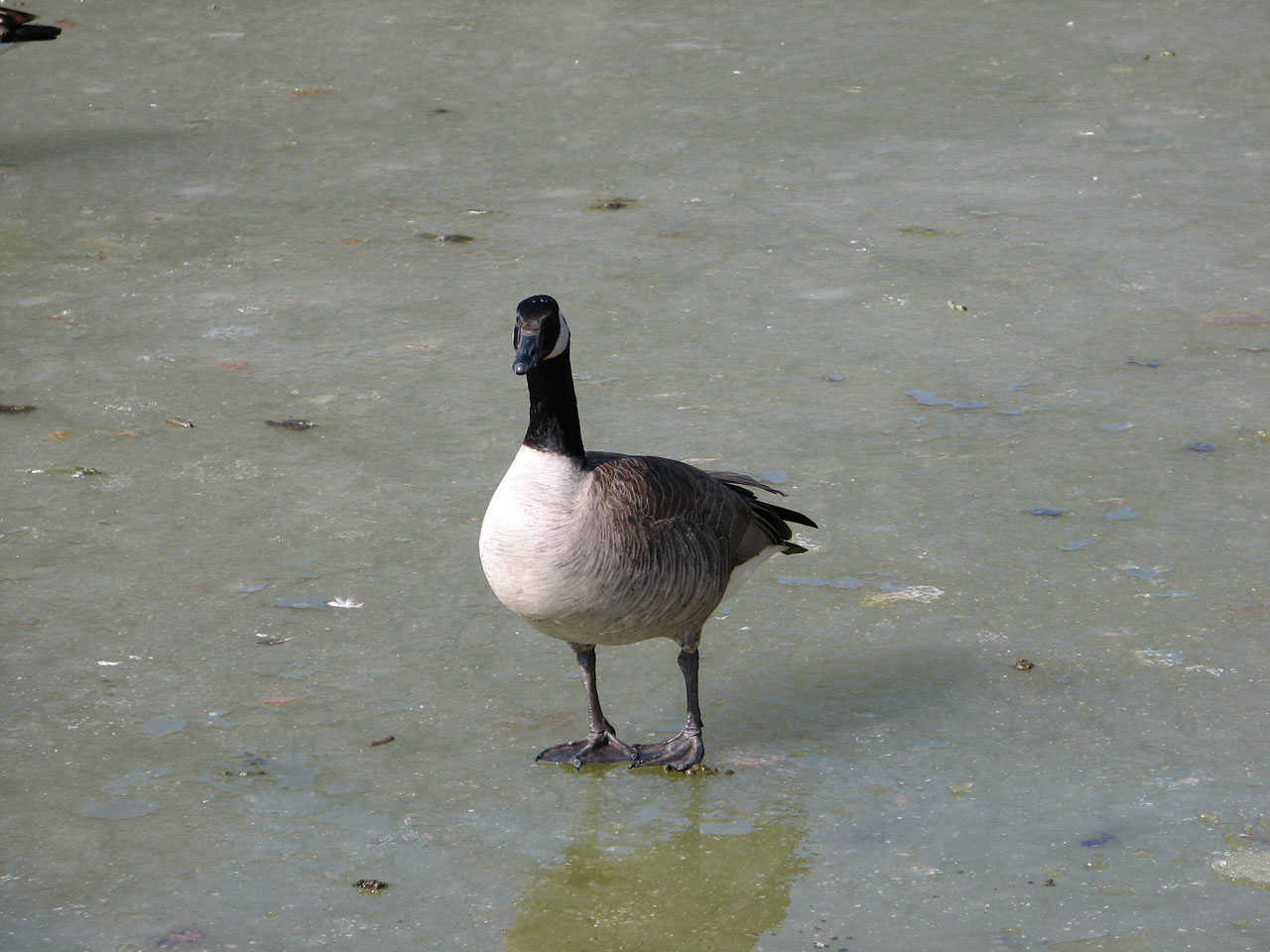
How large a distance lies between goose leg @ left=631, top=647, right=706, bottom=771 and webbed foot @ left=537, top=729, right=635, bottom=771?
35 millimetres

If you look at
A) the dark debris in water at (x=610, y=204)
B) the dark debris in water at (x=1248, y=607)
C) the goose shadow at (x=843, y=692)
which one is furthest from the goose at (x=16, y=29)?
the dark debris in water at (x=1248, y=607)

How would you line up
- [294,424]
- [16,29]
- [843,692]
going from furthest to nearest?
[16,29] < [294,424] < [843,692]

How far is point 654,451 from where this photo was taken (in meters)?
5.09

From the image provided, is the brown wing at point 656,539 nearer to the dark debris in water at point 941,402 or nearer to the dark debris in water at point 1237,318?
the dark debris in water at point 941,402

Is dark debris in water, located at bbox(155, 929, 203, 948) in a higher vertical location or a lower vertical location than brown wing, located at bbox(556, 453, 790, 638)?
lower

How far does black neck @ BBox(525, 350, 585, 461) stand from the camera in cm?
340

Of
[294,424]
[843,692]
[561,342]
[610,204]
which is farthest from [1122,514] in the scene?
[610,204]

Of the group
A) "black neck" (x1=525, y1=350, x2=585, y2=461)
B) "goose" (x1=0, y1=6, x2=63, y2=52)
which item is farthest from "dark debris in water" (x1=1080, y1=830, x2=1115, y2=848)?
"goose" (x1=0, y1=6, x2=63, y2=52)

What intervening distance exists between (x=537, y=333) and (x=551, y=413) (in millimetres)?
167

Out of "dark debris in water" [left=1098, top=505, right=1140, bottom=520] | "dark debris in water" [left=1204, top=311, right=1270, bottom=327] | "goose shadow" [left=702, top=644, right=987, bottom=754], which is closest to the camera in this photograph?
"goose shadow" [left=702, top=644, right=987, bottom=754]

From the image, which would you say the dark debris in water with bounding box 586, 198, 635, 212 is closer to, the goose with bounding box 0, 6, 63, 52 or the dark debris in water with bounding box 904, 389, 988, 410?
the dark debris in water with bounding box 904, 389, 988, 410

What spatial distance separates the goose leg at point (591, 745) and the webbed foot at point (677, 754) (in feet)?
0.08

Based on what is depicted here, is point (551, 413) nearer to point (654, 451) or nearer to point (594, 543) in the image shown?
point (594, 543)

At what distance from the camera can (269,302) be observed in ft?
20.6
